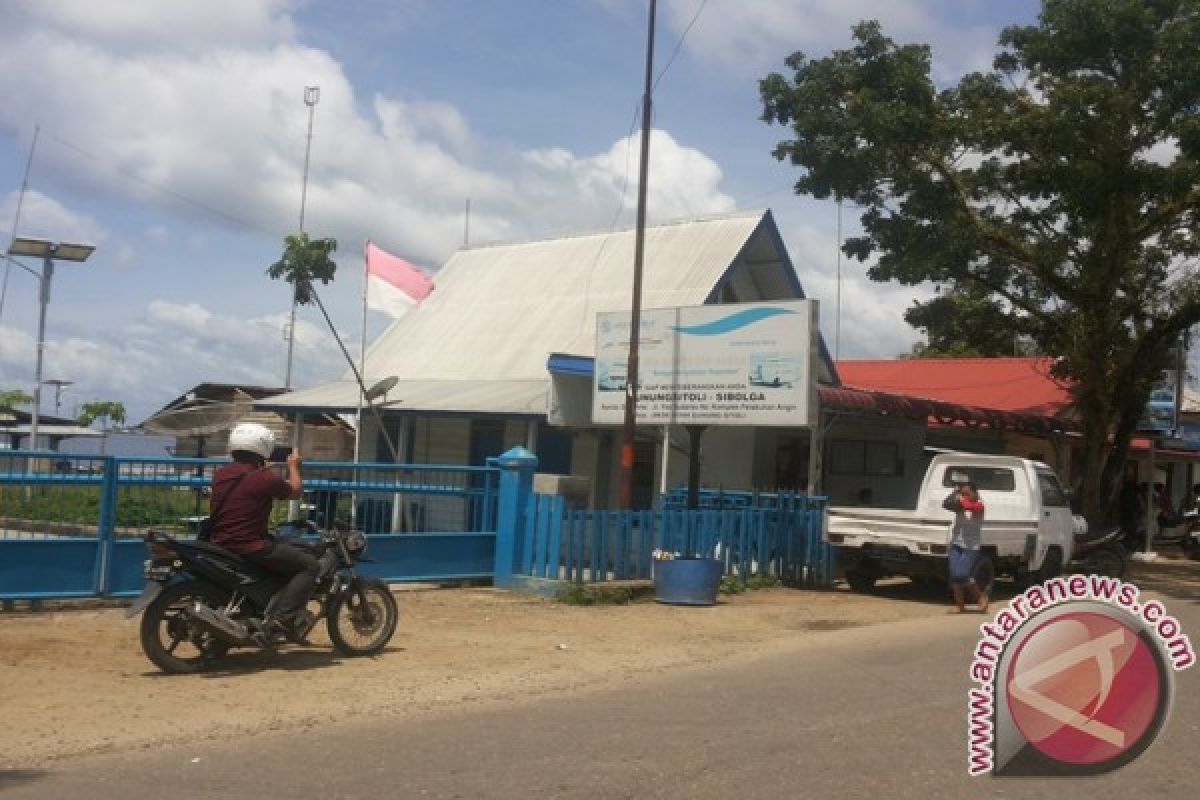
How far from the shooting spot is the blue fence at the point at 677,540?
Result: 13297 mm

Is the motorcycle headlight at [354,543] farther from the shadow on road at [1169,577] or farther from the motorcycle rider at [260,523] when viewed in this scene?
the shadow on road at [1169,577]

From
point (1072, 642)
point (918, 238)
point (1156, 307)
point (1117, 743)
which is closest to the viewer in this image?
point (1072, 642)

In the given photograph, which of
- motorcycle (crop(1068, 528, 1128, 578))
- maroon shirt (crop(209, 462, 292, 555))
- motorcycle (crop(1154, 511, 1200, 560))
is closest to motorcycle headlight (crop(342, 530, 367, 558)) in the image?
maroon shirt (crop(209, 462, 292, 555))

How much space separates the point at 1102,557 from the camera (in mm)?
17406

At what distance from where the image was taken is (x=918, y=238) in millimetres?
20703

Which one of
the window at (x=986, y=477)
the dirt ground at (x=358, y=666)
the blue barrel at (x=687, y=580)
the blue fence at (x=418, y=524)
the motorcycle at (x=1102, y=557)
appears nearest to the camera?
the dirt ground at (x=358, y=666)

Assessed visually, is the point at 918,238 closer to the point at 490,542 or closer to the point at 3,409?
the point at 490,542

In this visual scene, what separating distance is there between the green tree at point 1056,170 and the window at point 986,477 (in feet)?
16.9

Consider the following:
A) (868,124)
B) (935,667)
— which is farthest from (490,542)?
(868,124)

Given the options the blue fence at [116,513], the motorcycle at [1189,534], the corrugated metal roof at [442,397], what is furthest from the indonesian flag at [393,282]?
the motorcycle at [1189,534]

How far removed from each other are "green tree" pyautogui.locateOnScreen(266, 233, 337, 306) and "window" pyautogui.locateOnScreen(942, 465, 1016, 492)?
8.97 metres

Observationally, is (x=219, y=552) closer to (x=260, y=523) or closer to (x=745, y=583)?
(x=260, y=523)

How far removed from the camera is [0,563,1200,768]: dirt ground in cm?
730

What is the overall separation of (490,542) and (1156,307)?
14504 millimetres
